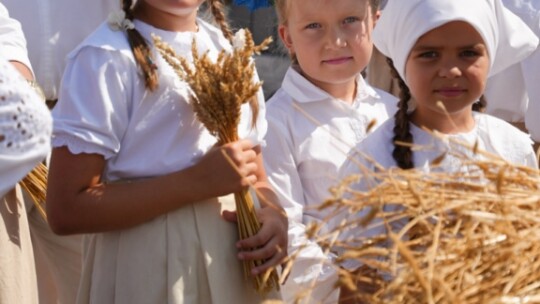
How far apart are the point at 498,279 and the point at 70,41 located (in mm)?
2441

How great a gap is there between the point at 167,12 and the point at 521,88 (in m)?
2.38

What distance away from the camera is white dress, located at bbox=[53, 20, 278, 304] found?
7.84 feet

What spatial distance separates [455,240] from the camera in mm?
1516

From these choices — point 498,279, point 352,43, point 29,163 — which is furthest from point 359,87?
point 498,279

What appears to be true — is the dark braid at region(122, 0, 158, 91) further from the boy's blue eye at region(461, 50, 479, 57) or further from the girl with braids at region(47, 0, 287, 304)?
the boy's blue eye at region(461, 50, 479, 57)

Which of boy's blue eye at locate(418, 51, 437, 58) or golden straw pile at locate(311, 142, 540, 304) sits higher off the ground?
golden straw pile at locate(311, 142, 540, 304)

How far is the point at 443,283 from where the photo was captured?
137cm

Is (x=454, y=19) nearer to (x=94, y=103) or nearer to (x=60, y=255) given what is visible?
(x=94, y=103)

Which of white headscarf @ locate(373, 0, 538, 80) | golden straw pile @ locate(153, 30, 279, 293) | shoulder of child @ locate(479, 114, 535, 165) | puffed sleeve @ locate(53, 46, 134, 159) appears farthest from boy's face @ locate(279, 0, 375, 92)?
Result: puffed sleeve @ locate(53, 46, 134, 159)

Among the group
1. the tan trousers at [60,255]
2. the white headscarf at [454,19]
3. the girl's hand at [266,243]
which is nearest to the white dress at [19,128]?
the girl's hand at [266,243]

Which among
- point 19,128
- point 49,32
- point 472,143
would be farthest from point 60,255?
point 19,128

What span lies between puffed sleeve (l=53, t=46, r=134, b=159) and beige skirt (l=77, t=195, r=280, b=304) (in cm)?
22

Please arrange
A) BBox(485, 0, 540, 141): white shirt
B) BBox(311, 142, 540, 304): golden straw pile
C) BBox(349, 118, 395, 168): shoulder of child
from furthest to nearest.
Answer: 1. BBox(485, 0, 540, 141): white shirt
2. BBox(349, 118, 395, 168): shoulder of child
3. BBox(311, 142, 540, 304): golden straw pile

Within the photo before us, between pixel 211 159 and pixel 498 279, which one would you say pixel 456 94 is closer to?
pixel 211 159
